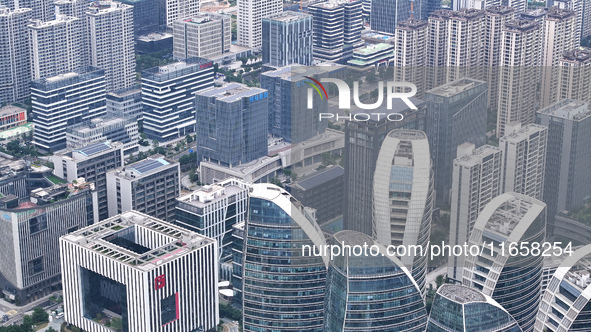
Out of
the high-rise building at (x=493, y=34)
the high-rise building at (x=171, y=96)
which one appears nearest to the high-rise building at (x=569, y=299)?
the high-rise building at (x=493, y=34)

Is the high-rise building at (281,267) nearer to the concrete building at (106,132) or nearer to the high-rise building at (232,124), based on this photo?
the high-rise building at (232,124)

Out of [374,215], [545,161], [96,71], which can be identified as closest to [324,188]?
[374,215]

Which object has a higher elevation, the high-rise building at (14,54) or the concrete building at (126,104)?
the high-rise building at (14,54)

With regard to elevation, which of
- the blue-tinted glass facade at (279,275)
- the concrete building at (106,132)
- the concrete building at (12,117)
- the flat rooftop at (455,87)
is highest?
the flat rooftop at (455,87)

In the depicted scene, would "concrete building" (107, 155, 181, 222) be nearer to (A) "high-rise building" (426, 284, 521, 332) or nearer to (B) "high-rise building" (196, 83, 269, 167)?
(B) "high-rise building" (196, 83, 269, 167)

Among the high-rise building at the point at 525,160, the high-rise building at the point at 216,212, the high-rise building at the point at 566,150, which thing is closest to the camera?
the high-rise building at the point at 566,150

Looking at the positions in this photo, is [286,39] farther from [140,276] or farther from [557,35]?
[140,276]

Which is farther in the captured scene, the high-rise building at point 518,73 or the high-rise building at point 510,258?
the high-rise building at point 518,73
